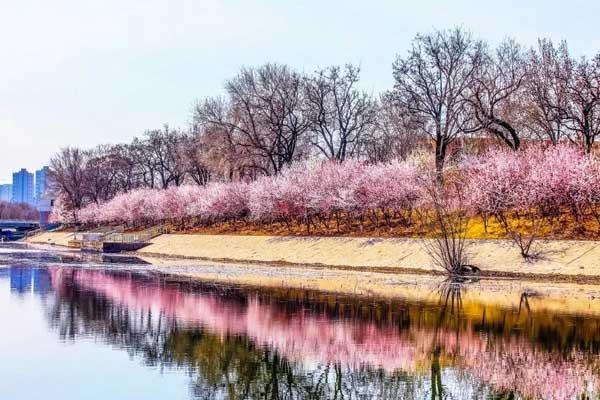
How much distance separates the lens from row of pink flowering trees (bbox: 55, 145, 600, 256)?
5500cm

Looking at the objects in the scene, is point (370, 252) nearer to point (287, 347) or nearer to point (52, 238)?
point (287, 347)

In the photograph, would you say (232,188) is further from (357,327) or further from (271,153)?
(357,327)

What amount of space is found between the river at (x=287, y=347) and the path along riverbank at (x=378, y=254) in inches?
360

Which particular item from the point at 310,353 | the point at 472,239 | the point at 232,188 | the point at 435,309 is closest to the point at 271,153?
the point at 232,188

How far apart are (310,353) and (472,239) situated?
111ft

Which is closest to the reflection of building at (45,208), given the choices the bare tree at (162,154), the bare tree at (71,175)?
the bare tree at (71,175)

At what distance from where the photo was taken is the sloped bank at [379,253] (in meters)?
46.0

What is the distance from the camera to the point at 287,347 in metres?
23.4

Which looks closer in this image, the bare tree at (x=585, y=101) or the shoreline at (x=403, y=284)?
the shoreline at (x=403, y=284)

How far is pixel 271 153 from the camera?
91.1 m

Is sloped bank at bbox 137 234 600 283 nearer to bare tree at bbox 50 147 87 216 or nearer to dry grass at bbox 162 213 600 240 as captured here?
dry grass at bbox 162 213 600 240

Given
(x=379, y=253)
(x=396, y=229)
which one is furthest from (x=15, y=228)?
(x=379, y=253)

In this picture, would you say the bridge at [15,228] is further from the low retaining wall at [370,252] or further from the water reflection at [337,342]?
the water reflection at [337,342]

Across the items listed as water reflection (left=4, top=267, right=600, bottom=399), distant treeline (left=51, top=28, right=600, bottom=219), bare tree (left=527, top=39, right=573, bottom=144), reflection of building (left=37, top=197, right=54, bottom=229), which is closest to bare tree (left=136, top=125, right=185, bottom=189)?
distant treeline (left=51, top=28, right=600, bottom=219)
